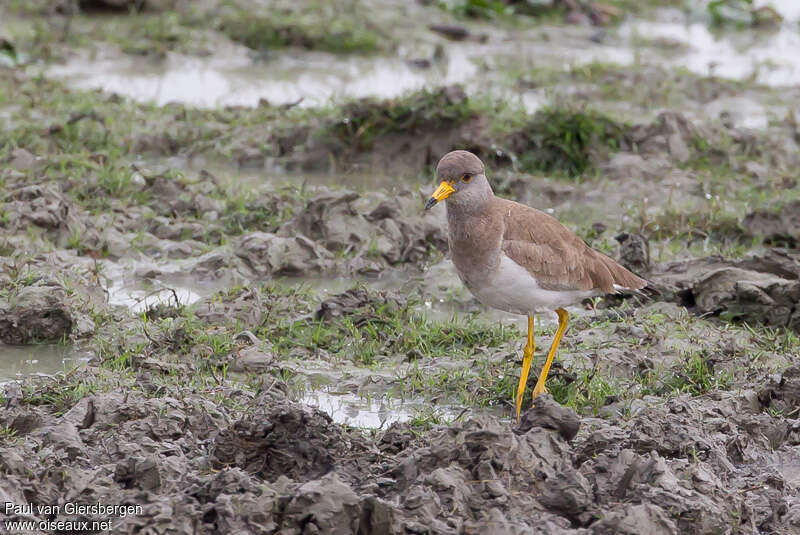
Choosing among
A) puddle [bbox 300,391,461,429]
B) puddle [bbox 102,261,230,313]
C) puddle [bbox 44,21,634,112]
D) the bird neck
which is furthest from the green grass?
puddle [bbox 300,391,461,429]

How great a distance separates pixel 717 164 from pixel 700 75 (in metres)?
3.03

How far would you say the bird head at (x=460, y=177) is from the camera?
5996mm

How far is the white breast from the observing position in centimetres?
583

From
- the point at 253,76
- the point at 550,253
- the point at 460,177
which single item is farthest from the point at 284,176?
the point at 550,253

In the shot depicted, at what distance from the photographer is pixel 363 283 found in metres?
7.49

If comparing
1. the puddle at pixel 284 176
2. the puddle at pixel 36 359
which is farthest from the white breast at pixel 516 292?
the puddle at pixel 284 176

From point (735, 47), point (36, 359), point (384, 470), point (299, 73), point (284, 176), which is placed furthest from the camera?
point (735, 47)

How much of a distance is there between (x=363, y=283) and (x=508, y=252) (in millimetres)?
1816

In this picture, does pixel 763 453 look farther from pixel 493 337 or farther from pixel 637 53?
pixel 637 53

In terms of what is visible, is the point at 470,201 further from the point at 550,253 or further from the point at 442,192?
the point at 550,253

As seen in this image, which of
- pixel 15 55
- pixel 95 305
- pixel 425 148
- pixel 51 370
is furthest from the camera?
pixel 15 55

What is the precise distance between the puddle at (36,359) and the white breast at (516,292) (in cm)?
226

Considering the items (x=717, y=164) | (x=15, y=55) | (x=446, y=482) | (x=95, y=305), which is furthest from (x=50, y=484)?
(x=15, y=55)

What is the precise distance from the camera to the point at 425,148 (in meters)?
10.2
